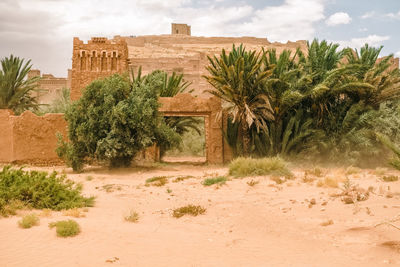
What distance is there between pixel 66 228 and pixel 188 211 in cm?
255

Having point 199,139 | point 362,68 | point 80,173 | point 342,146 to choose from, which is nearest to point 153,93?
point 80,173

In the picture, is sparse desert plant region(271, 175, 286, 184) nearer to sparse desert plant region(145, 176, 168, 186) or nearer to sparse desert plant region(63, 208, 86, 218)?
sparse desert plant region(145, 176, 168, 186)

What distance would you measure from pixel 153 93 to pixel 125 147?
90.7 inches

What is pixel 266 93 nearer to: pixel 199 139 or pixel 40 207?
pixel 40 207

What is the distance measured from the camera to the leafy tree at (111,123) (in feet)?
43.3

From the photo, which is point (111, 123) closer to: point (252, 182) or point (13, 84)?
point (252, 182)

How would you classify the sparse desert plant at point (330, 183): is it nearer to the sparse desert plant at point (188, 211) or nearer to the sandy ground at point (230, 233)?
the sandy ground at point (230, 233)

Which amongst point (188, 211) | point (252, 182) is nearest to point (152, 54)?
point (252, 182)

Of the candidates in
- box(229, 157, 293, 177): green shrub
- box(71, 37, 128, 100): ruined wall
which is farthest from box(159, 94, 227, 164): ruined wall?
box(71, 37, 128, 100): ruined wall

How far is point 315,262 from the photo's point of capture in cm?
487

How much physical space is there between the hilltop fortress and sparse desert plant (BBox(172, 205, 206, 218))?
13.3 meters

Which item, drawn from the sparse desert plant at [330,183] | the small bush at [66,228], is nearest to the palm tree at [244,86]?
the sparse desert plant at [330,183]

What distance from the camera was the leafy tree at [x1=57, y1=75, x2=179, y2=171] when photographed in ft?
43.3

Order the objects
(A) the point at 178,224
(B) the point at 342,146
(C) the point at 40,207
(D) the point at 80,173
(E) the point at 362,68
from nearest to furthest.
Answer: (A) the point at 178,224 < (C) the point at 40,207 < (D) the point at 80,173 < (B) the point at 342,146 < (E) the point at 362,68
